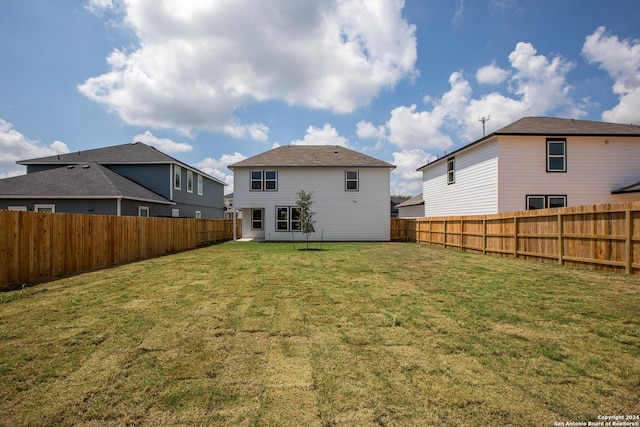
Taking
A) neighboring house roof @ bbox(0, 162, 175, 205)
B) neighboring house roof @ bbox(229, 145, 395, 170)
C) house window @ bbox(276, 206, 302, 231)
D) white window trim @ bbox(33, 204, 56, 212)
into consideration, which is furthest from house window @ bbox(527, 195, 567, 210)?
white window trim @ bbox(33, 204, 56, 212)

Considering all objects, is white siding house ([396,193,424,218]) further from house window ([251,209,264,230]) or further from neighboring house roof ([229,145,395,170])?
house window ([251,209,264,230])

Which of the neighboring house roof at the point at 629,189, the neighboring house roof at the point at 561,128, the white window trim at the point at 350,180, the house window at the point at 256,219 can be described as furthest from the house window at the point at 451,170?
the house window at the point at 256,219

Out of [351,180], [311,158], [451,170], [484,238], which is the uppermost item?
[311,158]

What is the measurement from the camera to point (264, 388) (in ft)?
9.44

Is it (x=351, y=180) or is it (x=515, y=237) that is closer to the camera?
(x=515, y=237)

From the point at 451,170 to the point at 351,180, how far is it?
266 inches

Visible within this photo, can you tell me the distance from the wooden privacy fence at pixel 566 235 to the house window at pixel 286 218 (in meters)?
11.1

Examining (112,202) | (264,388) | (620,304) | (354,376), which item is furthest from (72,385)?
(112,202)

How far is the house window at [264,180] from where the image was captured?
894 inches

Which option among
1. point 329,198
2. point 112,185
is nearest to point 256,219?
point 329,198

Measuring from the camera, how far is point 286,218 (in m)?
22.6

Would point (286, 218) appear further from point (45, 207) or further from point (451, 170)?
point (45, 207)

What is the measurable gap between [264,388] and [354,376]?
2.90 feet

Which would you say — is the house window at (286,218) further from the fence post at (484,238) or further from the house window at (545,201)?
the house window at (545,201)
